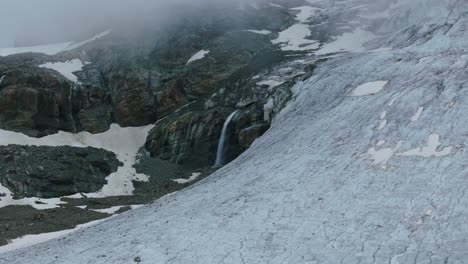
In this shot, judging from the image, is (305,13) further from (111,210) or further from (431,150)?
(431,150)

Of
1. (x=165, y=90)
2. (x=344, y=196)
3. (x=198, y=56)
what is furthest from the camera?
(x=198, y=56)

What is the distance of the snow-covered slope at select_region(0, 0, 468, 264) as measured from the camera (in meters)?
16.7

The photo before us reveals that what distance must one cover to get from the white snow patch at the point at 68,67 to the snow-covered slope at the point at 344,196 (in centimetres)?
4439

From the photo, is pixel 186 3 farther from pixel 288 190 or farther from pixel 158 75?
pixel 288 190

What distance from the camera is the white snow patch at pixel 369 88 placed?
32431 mm

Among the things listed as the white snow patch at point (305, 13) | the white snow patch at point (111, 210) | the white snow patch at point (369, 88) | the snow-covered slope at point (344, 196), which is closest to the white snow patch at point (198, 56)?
the white snow patch at point (305, 13)

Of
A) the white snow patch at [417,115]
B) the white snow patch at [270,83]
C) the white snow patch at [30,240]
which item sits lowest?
the white snow patch at [270,83]

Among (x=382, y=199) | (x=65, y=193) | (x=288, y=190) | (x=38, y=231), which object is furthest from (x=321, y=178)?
(x=65, y=193)

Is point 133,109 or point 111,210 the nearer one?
point 111,210

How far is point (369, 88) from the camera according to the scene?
109 ft

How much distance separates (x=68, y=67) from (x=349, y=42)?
45.6m

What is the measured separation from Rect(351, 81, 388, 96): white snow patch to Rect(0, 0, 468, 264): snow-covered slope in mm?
158

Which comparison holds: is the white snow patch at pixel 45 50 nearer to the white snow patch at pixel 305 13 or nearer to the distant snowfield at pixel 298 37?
the distant snowfield at pixel 298 37

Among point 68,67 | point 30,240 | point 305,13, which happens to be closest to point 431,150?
Result: point 30,240
